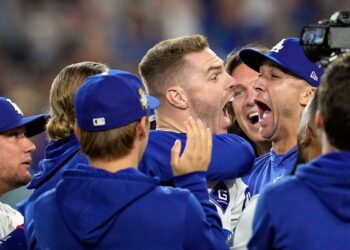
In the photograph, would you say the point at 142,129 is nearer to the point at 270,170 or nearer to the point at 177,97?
the point at 177,97

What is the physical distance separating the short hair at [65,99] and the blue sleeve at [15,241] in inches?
18.5

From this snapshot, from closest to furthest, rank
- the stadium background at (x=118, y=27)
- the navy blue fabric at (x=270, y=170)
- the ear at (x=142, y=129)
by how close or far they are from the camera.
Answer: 1. the ear at (x=142, y=129)
2. the navy blue fabric at (x=270, y=170)
3. the stadium background at (x=118, y=27)

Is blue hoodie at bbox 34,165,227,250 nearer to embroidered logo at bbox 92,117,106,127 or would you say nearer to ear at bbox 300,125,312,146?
embroidered logo at bbox 92,117,106,127

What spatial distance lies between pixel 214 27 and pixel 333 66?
6.48m

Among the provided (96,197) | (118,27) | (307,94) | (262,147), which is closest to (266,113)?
(307,94)

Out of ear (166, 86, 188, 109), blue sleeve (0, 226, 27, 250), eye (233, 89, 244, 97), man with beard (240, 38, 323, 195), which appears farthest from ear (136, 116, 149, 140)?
eye (233, 89, 244, 97)

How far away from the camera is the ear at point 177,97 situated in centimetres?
371

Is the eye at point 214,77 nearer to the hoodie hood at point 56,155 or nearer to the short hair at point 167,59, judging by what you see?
the short hair at point 167,59

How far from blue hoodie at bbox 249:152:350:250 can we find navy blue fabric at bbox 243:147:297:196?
1242 mm

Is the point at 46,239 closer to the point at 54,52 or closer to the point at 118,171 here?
the point at 118,171

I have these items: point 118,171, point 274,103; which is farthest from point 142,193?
point 274,103

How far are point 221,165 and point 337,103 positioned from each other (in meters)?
0.92

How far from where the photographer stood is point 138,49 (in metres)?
8.98

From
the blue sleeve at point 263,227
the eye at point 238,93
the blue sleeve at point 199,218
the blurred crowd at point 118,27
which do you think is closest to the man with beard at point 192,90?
the blue sleeve at point 199,218
